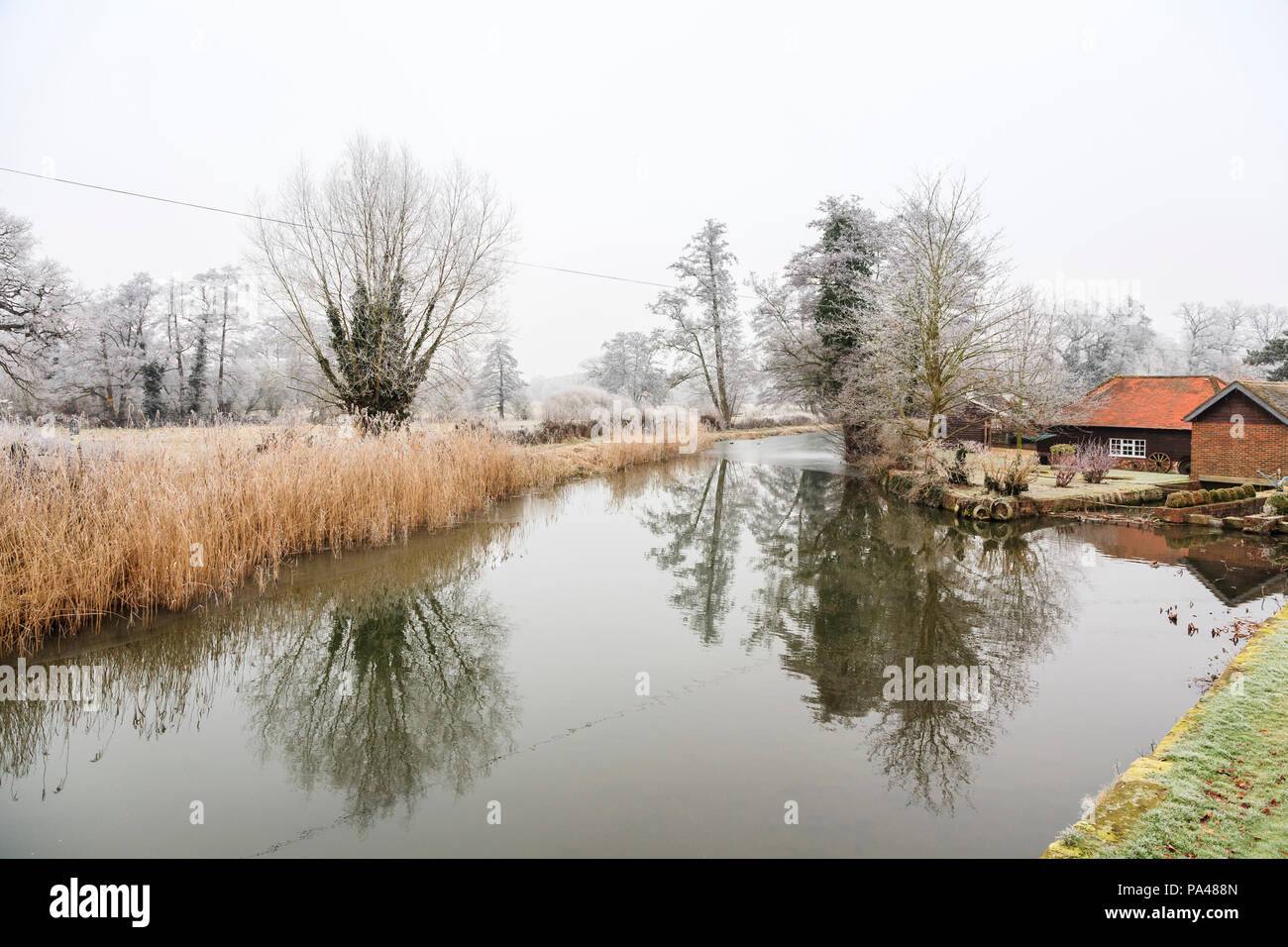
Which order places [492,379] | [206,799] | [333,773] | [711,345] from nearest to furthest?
[206,799] → [333,773] → [711,345] → [492,379]

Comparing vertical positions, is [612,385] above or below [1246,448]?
above

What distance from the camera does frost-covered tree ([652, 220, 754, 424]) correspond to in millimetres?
38750

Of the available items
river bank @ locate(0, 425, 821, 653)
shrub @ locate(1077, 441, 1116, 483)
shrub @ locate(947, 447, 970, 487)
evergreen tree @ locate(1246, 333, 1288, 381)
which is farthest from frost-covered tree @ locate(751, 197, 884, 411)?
evergreen tree @ locate(1246, 333, 1288, 381)

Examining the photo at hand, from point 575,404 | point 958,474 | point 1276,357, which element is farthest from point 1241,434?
point 575,404

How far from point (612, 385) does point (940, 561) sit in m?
40.8

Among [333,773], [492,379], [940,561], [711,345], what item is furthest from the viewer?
[492,379]

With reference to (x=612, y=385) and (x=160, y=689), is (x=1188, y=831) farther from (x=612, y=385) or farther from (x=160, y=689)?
(x=612, y=385)

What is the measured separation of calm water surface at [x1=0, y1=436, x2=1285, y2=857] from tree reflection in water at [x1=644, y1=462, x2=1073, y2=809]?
44 millimetres

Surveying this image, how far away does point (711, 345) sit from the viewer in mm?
39406

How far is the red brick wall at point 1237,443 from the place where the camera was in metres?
15.2

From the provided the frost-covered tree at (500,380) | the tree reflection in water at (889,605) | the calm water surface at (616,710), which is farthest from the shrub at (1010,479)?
the frost-covered tree at (500,380)

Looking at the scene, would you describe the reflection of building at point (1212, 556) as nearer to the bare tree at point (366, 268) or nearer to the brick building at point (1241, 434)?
the brick building at point (1241, 434)

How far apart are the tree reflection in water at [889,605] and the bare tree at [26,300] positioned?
1438cm
